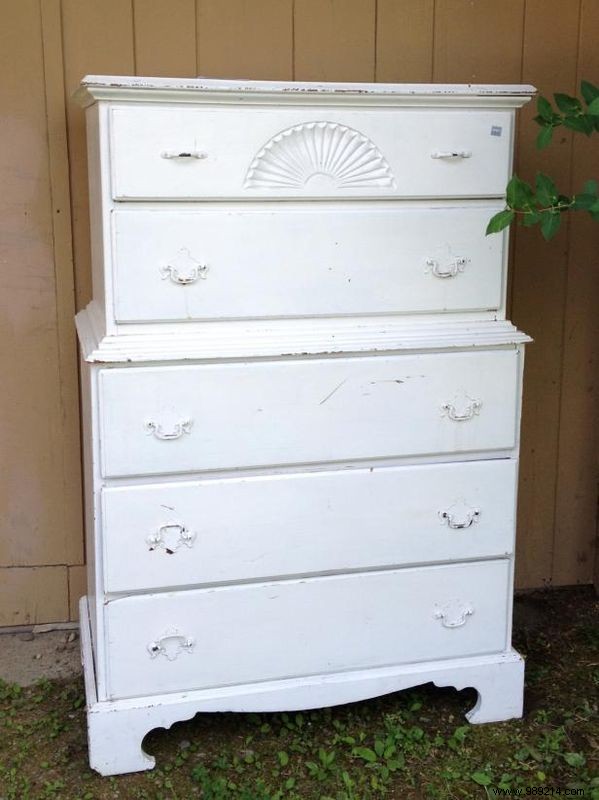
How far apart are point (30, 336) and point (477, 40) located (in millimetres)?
1610

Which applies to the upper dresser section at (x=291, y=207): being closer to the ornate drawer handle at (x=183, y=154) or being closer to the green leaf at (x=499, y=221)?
the ornate drawer handle at (x=183, y=154)

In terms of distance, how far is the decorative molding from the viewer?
2170 mm

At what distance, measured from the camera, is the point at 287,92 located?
7.03 feet

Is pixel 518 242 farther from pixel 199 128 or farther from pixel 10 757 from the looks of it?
pixel 10 757

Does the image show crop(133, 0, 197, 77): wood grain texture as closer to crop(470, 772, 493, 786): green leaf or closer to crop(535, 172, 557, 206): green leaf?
crop(535, 172, 557, 206): green leaf

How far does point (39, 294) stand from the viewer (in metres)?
2.82

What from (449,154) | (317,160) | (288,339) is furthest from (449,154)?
(288,339)

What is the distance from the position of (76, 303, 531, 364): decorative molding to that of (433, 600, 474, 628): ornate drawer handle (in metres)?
0.68

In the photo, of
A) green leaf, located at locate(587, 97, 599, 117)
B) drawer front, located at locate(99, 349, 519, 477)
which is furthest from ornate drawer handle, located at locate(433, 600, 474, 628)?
green leaf, located at locate(587, 97, 599, 117)

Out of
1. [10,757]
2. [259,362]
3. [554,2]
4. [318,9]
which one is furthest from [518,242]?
[10,757]

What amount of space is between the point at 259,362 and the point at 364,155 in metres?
0.54

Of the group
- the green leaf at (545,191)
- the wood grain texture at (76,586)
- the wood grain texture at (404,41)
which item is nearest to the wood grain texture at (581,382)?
the wood grain texture at (404,41)

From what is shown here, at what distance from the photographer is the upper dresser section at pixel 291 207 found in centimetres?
213

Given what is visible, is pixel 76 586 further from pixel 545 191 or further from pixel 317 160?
pixel 545 191
